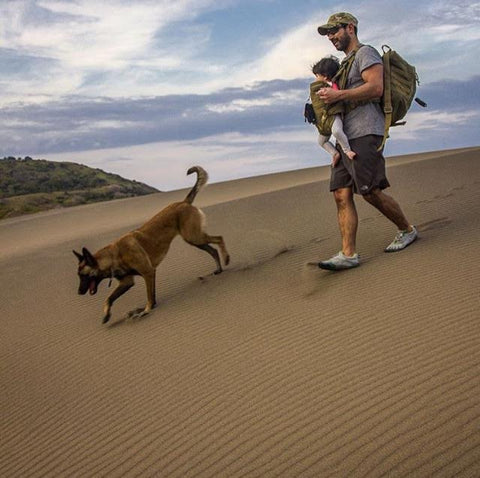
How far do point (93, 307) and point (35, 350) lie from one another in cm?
162

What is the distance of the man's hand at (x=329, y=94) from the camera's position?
6578 mm

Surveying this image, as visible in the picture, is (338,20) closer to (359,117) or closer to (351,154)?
(359,117)

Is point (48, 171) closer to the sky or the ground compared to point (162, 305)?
closer to the sky

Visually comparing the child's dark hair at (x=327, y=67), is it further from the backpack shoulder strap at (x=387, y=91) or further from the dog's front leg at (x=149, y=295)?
the dog's front leg at (x=149, y=295)

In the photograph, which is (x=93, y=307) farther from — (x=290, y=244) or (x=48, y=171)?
(x=48, y=171)

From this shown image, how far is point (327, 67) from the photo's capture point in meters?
6.75

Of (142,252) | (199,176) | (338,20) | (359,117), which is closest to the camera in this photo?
(338,20)

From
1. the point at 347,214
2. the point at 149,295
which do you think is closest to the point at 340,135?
the point at 347,214

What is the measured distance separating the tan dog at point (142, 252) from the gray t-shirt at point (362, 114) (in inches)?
106

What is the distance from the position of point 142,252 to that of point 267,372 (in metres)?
3.34

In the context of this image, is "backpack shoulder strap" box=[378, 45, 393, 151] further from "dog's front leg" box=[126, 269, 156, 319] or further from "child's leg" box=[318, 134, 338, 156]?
"dog's front leg" box=[126, 269, 156, 319]

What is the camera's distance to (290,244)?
10.9 meters

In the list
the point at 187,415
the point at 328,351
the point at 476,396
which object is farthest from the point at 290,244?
the point at 476,396

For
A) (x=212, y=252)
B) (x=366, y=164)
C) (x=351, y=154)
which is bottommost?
(x=212, y=252)
